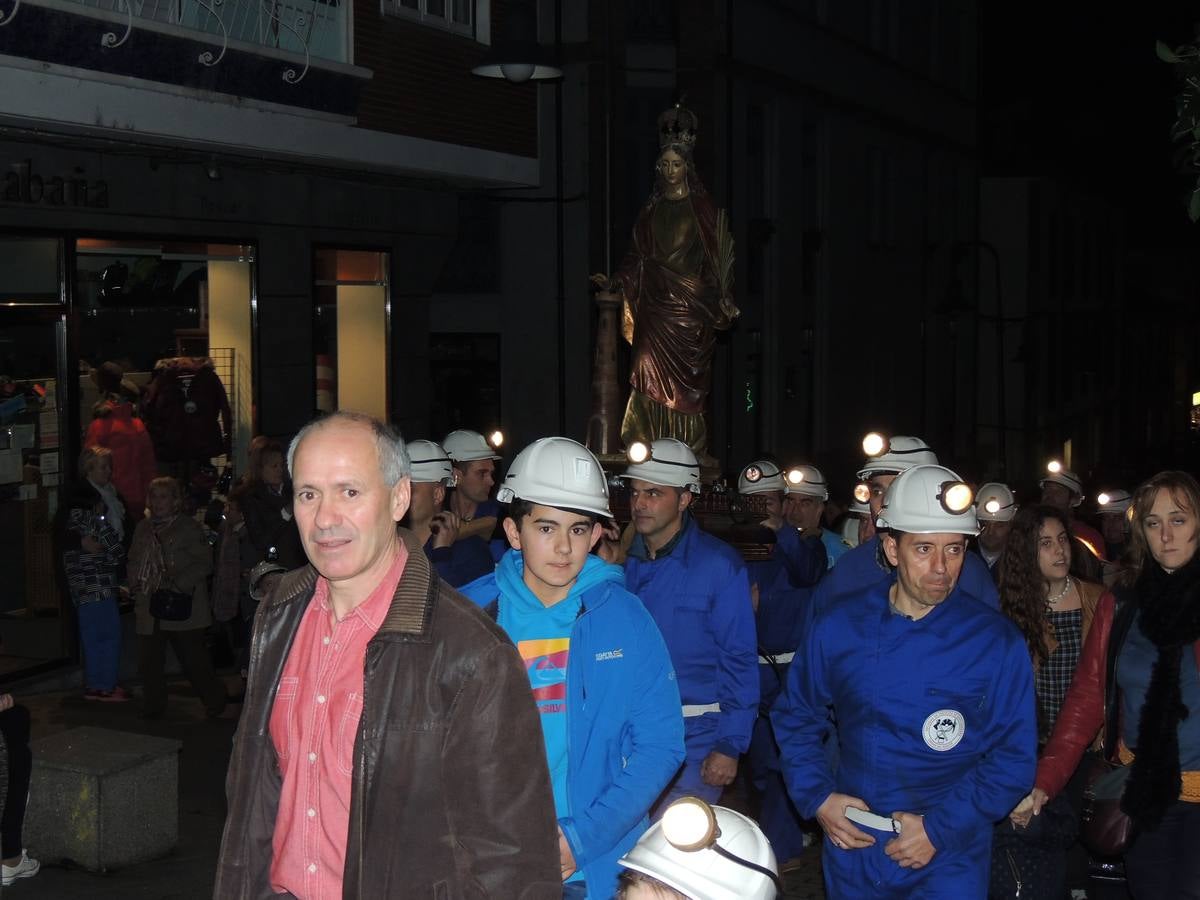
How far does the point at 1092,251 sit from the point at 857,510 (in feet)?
146

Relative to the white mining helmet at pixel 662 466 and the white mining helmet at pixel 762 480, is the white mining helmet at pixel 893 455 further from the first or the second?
the white mining helmet at pixel 662 466

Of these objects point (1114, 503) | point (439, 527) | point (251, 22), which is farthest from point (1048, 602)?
point (251, 22)

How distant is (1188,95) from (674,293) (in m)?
6.52

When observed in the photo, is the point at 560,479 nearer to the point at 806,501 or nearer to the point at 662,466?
the point at 662,466

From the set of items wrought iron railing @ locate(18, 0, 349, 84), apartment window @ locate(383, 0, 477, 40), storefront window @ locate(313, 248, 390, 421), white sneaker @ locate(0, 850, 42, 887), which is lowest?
white sneaker @ locate(0, 850, 42, 887)

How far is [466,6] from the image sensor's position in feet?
54.6

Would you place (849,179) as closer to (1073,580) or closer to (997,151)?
(997,151)

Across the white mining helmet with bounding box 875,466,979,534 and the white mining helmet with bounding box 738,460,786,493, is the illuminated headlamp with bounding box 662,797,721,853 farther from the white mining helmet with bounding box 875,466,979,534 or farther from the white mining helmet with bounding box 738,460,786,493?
the white mining helmet with bounding box 738,460,786,493

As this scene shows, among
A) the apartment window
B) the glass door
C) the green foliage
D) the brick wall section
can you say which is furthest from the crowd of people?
the apartment window

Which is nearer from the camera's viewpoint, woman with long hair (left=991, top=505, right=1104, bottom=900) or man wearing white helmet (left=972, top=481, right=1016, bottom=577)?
woman with long hair (left=991, top=505, right=1104, bottom=900)

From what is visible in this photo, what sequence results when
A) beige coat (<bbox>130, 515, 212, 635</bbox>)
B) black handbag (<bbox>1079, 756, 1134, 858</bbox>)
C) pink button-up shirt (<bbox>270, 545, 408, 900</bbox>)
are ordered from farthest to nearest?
1. beige coat (<bbox>130, 515, 212, 635</bbox>)
2. black handbag (<bbox>1079, 756, 1134, 858</bbox>)
3. pink button-up shirt (<bbox>270, 545, 408, 900</bbox>)

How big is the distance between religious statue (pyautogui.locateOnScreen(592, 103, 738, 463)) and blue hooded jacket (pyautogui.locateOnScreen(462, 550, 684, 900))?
7417mm

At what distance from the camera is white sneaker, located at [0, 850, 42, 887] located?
755 cm

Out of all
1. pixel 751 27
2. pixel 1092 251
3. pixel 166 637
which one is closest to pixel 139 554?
pixel 166 637
